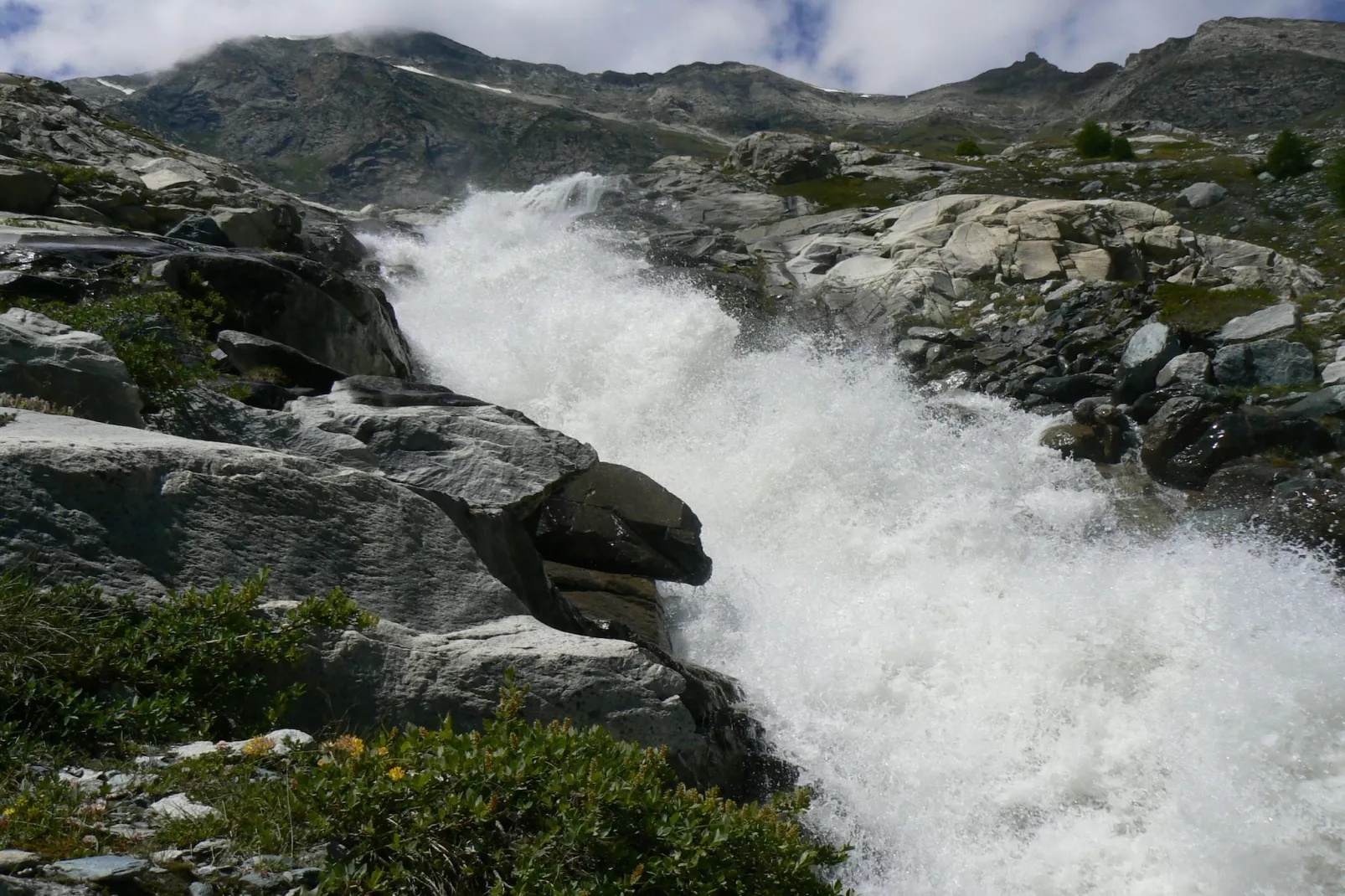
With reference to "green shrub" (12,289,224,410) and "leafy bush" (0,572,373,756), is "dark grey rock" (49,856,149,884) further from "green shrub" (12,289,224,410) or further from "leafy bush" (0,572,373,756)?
"green shrub" (12,289,224,410)

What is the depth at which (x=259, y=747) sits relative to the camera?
412 cm

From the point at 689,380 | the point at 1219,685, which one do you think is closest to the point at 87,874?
the point at 1219,685

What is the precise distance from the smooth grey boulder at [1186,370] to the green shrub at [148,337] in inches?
768

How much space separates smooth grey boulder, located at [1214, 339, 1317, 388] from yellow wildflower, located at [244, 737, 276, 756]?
21457 millimetres

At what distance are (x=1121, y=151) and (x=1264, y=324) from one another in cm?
3952

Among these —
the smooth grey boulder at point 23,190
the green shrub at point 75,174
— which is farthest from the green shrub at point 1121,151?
the smooth grey boulder at point 23,190

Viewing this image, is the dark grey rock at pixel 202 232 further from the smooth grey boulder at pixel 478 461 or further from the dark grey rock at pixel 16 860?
the dark grey rock at pixel 16 860

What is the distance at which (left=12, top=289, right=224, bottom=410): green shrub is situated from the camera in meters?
8.71

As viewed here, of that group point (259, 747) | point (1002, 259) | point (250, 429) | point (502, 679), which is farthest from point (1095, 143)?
point (259, 747)

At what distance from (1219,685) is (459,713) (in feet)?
28.4

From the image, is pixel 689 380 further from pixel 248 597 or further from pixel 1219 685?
pixel 248 597

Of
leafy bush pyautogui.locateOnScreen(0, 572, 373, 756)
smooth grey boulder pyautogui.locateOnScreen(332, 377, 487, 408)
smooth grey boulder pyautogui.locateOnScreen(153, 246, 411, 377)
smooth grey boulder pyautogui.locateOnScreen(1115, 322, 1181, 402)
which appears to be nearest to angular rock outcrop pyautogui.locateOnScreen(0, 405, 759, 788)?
leafy bush pyautogui.locateOnScreen(0, 572, 373, 756)

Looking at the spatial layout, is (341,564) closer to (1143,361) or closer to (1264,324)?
(1143,361)

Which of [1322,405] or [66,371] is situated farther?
[1322,405]
